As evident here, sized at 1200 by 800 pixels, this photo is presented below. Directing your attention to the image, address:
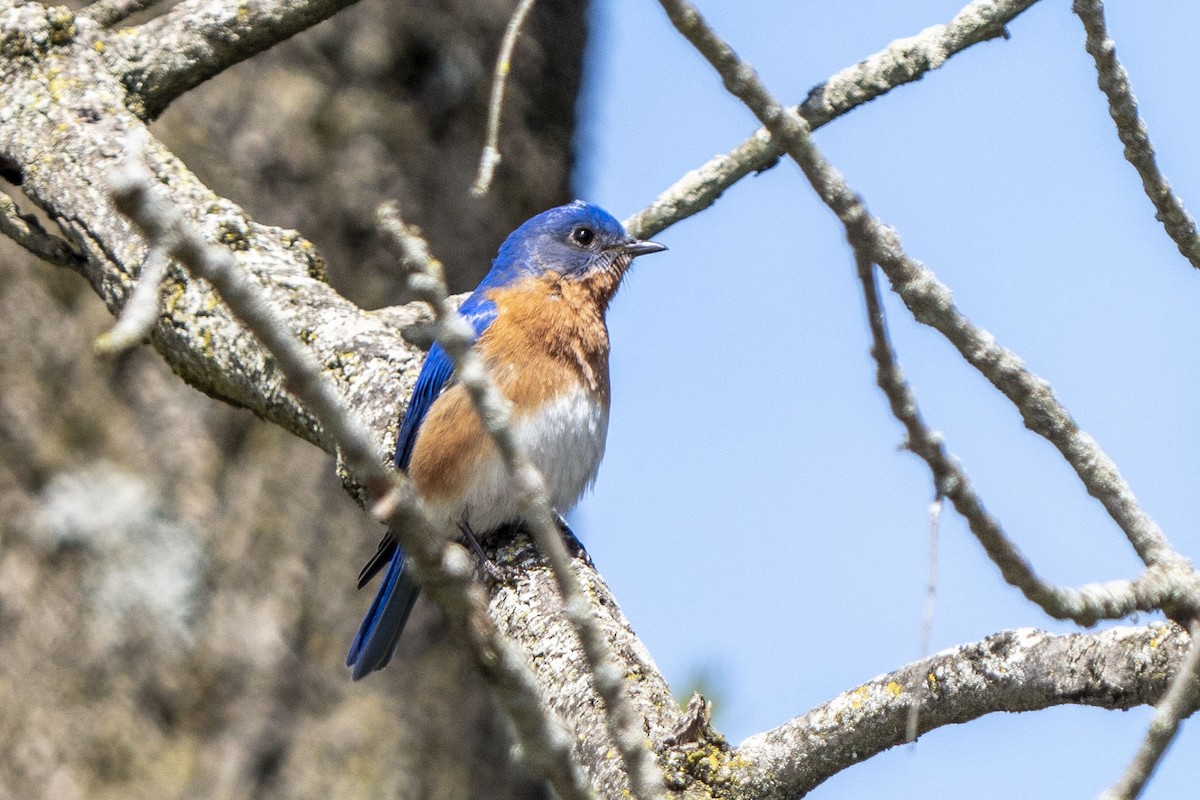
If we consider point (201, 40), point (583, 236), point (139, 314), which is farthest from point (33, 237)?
point (139, 314)

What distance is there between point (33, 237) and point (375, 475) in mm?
3078

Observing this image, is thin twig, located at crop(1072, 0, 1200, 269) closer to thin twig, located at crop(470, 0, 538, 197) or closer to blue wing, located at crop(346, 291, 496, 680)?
thin twig, located at crop(470, 0, 538, 197)

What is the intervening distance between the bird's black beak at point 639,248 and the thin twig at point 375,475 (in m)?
3.77

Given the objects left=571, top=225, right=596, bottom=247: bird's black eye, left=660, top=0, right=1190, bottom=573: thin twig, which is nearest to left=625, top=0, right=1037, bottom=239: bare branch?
left=571, top=225, right=596, bottom=247: bird's black eye

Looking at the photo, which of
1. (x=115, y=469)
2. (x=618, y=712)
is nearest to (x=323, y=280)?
(x=115, y=469)

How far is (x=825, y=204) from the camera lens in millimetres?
2104

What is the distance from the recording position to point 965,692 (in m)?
2.62

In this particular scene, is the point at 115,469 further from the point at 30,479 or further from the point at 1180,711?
the point at 1180,711

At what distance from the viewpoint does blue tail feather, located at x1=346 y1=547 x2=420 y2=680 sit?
472 cm

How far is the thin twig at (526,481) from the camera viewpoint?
4.97 feet

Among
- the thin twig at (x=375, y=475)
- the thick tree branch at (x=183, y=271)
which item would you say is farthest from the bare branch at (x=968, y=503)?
the thick tree branch at (x=183, y=271)

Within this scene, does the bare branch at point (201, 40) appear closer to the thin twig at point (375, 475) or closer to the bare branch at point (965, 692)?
the bare branch at point (965, 692)

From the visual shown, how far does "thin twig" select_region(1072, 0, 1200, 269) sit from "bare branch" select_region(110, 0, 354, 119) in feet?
8.07

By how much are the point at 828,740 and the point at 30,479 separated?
11.1ft
